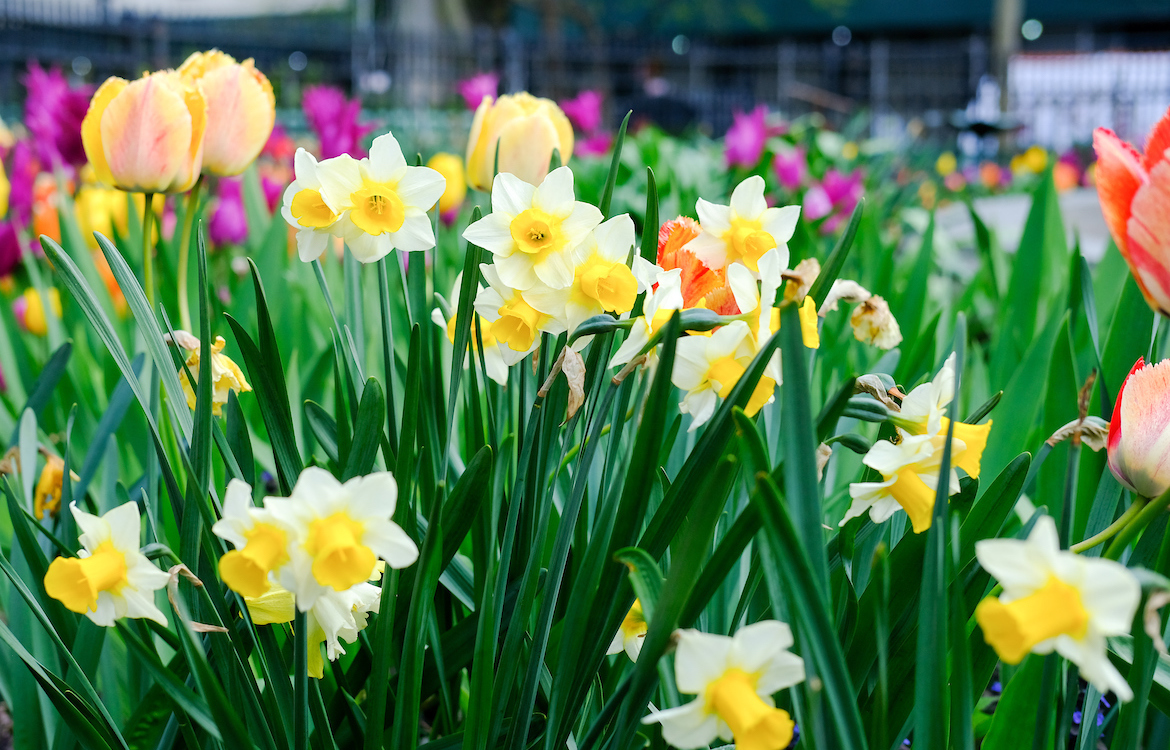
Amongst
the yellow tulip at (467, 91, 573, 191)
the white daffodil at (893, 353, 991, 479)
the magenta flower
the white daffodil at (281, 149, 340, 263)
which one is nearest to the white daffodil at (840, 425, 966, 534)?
the white daffodil at (893, 353, 991, 479)

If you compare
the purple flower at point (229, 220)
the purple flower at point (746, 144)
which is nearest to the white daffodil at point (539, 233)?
the purple flower at point (229, 220)

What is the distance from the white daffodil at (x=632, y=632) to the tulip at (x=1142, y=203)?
0.23 metres

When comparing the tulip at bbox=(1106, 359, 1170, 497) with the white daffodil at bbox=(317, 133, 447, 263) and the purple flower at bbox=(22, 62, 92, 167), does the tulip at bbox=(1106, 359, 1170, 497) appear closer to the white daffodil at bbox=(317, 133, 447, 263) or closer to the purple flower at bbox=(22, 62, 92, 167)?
the white daffodil at bbox=(317, 133, 447, 263)

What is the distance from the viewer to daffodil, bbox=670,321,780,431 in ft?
1.05

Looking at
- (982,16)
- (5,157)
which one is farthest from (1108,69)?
(5,157)

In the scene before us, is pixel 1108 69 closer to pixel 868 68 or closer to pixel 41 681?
pixel 868 68

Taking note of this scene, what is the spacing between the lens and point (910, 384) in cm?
78

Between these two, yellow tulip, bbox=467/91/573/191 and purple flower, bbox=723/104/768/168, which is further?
purple flower, bbox=723/104/768/168

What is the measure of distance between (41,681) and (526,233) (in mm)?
267

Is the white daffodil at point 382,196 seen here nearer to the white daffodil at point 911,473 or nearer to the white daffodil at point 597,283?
the white daffodil at point 597,283

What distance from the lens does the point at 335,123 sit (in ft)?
4.89

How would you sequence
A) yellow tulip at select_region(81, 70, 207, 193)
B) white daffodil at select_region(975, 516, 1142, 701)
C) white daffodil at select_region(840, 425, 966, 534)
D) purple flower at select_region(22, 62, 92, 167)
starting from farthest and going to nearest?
purple flower at select_region(22, 62, 92, 167) < yellow tulip at select_region(81, 70, 207, 193) < white daffodil at select_region(840, 425, 966, 534) < white daffodil at select_region(975, 516, 1142, 701)

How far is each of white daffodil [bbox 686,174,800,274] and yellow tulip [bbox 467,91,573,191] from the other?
0.30m

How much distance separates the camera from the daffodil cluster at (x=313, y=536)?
250 millimetres
